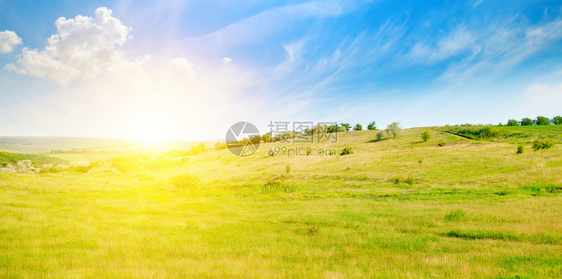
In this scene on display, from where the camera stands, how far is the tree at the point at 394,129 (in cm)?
7968

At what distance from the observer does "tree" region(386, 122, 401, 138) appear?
79681 mm

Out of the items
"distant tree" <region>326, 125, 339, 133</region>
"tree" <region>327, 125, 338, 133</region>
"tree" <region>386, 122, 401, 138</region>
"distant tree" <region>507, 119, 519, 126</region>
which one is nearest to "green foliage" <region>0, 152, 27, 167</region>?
"distant tree" <region>326, 125, 339, 133</region>

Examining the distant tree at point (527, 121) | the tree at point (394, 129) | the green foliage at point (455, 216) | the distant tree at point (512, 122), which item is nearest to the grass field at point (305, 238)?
the green foliage at point (455, 216)

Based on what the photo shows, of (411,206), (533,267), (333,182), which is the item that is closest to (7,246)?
(533,267)

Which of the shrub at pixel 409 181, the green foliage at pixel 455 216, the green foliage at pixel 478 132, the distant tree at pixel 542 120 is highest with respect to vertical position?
the distant tree at pixel 542 120

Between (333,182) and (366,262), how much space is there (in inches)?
1120

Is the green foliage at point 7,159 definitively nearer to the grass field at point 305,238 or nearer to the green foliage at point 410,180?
the grass field at point 305,238

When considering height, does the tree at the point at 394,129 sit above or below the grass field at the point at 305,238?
above

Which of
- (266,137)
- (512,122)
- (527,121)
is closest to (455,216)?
(266,137)

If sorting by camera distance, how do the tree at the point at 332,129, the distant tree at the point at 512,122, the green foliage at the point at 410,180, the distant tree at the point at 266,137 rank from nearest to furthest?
1. the green foliage at the point at 410,180
2. the distant tree at the point at 512,122
3. the tree at the point at 332,129
4. the distant tree at the point at 266,137

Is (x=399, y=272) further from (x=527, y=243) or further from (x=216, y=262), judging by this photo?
(x=527, y=243)

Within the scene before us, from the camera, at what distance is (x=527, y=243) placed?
1009 centimetres

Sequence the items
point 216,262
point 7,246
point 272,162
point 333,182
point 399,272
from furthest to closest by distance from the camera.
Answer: point 272,162
point 333,182
point 7,246
point 216,262
point 399,272

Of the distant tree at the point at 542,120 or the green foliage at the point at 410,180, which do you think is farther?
the distant tree at the point at 542,120
